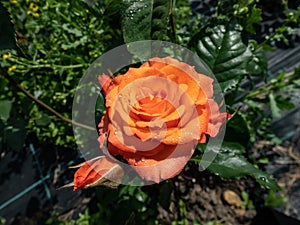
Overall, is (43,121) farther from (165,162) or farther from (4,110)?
(165,162)

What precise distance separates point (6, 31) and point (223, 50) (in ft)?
1.22

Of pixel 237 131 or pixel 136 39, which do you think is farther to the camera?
pixel 237 131

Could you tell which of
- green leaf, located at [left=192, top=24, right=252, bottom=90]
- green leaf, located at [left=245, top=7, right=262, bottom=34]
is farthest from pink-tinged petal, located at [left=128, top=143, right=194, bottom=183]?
green leaf, located at [left=245, top=7, right=262, bottom=34]

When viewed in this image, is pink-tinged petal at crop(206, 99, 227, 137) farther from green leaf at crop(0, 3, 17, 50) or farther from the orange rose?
green leaf at crop(0, 3, 17, 50)

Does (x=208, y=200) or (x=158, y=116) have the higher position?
(x=158, y=116)

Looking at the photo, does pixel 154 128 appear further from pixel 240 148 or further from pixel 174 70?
pixel 240 148

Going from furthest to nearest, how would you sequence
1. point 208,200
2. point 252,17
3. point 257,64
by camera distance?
point 208,200 < point 257,64 < point 252,17

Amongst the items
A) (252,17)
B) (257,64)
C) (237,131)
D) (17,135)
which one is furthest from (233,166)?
(17,135)

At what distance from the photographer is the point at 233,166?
0.58 metres

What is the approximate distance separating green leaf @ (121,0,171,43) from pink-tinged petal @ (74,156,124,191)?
0.17 m

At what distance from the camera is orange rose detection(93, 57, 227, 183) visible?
1.45 ft

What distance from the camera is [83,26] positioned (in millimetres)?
948

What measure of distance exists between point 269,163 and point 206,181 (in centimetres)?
24

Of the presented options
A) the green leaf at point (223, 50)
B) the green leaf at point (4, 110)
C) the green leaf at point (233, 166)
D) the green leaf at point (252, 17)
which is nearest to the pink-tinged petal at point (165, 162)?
the green leaf at point (233, 166)
